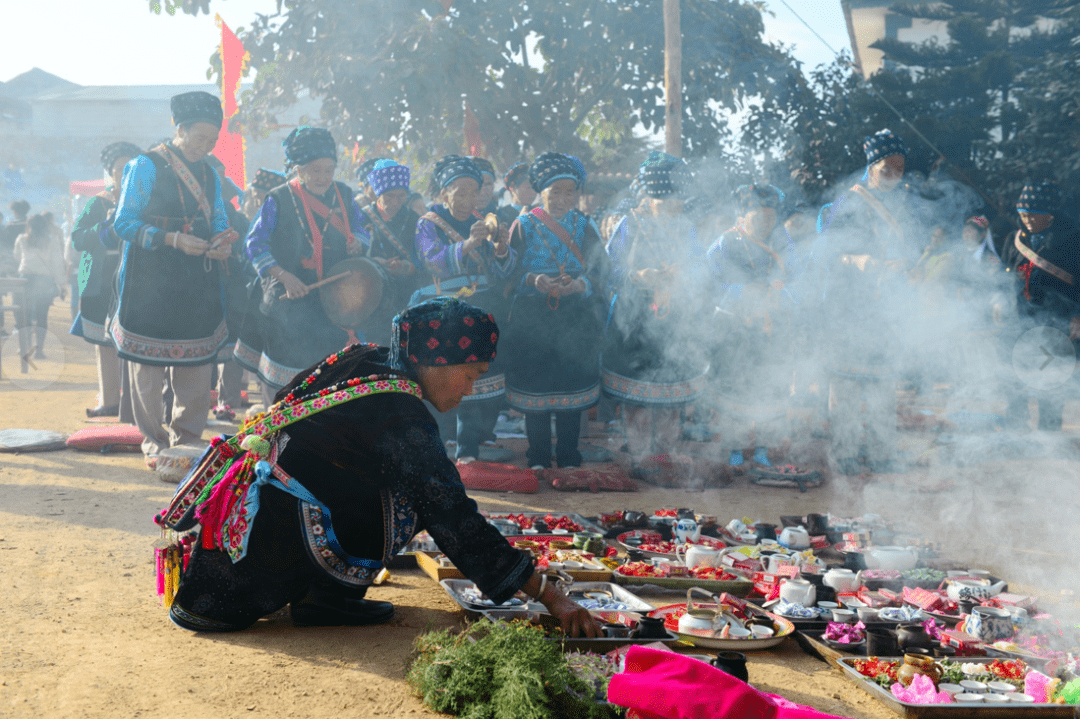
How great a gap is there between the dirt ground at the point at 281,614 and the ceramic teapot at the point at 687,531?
0.70m

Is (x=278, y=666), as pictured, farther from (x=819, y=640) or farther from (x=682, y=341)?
(x=682, y=341)

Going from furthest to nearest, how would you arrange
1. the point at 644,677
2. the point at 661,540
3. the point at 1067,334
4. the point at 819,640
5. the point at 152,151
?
1. the point at 1067,334
2. the point at 152,151
3. the point at 661,540
4. the point at 819,640
5. the point at 644,677

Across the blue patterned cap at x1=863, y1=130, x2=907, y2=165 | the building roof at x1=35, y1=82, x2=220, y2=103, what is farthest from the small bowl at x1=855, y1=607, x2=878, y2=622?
the building roof at x1=35, y1=82, x2=220, y2=103

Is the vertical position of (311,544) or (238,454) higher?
(238,454)

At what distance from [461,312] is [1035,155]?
885cm

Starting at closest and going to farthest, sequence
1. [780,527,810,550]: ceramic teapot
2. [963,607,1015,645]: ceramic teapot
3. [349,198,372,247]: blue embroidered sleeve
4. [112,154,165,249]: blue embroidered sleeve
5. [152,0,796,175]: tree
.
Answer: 1. [963,607,1015,645]: ceramic teapot
2. [780,527,810,550]: ceramic teapot
3. [112,154,165,249]: blue embroidered sleeve
4. [349,198,372,247]: blue embroidered sleeve
5. [152,0,796,175]: tree

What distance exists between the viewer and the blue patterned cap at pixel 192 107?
5.93 meters

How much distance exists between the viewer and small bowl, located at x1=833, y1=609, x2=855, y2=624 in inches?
143

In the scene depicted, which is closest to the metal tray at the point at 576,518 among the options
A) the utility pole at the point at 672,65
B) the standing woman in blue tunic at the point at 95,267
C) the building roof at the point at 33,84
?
the standing woman in blue tunic at the point at 95,267

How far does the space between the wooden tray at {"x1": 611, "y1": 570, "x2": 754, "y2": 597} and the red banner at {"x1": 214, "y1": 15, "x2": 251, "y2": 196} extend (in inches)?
353

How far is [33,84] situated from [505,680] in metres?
50.5

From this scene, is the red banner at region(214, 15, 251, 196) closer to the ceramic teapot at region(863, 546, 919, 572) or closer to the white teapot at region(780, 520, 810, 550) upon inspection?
the white teapot at region(780, 520, 810, 550)

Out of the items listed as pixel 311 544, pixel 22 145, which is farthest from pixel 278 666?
pixel 22 145

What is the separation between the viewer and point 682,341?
6.92 meters
